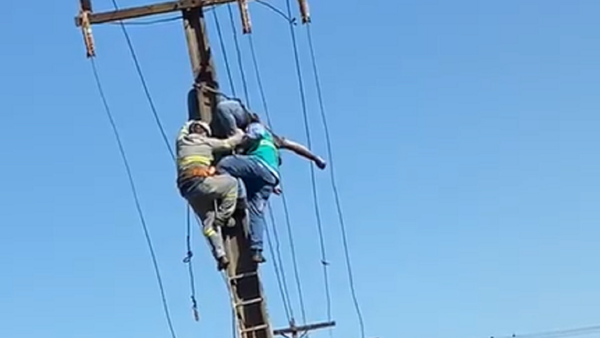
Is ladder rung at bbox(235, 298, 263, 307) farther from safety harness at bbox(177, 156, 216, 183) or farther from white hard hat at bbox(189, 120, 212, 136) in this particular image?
white hard hat at bbox(189, 120, 212, 136)

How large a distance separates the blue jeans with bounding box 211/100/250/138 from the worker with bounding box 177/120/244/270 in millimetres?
102

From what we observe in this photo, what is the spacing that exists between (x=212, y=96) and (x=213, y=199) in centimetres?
95

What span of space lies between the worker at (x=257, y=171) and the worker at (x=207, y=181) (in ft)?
0.35

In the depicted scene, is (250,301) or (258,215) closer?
(250,301)

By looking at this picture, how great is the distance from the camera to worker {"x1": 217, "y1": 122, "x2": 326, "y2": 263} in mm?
10336

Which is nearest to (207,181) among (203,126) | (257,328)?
(203,126)

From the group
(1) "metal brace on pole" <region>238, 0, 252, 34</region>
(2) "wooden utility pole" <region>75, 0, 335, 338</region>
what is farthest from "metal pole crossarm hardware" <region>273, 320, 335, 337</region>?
(1) "metal brace on pole" <region>238, 0, 252, 34</region>

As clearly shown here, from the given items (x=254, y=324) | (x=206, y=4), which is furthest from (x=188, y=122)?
(x=254, y=324)

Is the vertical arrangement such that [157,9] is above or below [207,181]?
above

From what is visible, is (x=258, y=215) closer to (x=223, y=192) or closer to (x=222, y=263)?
(x=223, y=192)

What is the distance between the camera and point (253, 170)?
410 inches

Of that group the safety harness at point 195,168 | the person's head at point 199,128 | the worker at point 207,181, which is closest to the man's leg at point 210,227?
the worker at point 207,181

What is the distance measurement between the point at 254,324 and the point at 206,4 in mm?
2838

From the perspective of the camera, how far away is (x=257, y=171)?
Answer: 10430 millimetres
